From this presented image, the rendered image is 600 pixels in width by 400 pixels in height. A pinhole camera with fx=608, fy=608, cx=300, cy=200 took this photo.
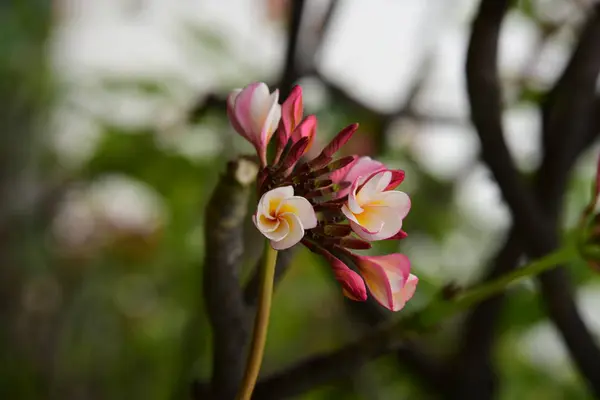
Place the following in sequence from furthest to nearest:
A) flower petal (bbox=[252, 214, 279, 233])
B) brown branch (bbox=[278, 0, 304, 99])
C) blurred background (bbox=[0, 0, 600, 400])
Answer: blurred background (bbox=[0, 0, 600, 400]) < brown branch (bbox=[278, 0, 304, 99]) < flower petal (bbox=[252, 214, 279, 233])

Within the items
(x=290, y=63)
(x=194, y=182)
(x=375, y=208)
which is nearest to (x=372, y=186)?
(x=375, y=208)

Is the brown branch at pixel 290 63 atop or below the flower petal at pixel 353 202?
below

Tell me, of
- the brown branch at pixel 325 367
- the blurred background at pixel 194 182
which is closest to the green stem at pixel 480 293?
the brown branch at pixel 325 367

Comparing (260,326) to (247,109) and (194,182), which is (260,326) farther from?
(194,182)

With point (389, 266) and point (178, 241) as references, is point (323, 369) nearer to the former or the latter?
point (389, 266)

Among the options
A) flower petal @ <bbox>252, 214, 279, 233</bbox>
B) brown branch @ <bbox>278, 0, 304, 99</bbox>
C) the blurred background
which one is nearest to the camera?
flower petal @ <bbox>252, 214, 279, 233</bbox>

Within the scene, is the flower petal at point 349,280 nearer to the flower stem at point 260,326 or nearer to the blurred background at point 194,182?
the flower stem at point 260,326

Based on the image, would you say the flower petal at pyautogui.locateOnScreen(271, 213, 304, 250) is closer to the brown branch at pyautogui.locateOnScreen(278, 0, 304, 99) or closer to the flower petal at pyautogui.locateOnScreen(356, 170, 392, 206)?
the flower petal at pyautogui.locateOnScreen(356, 170, 392, 206)

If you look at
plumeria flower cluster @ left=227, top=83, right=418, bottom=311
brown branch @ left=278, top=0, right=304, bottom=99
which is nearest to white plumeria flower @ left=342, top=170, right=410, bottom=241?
plumeria flower cluster @ left=227, top=83, right=418, bottom=311
